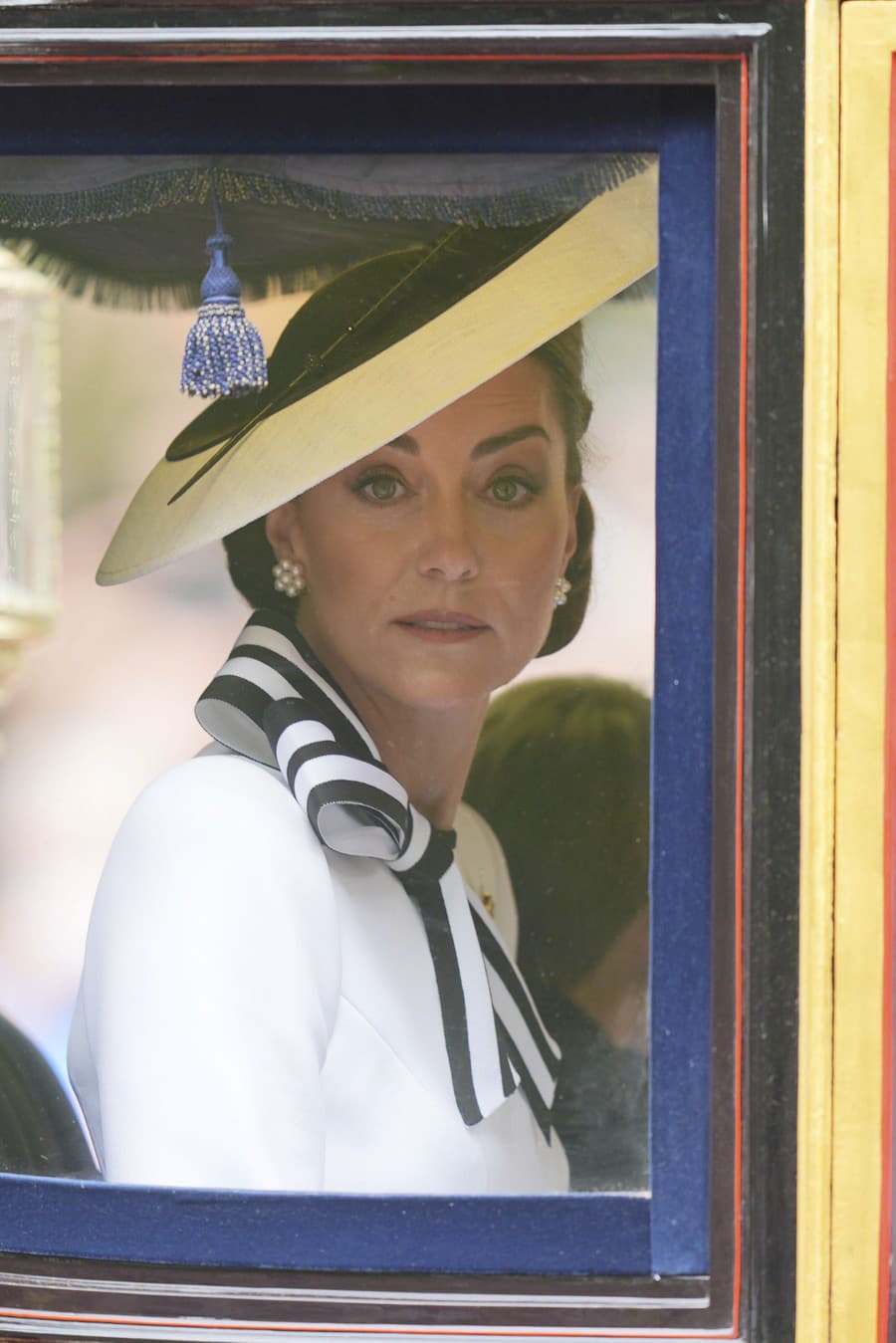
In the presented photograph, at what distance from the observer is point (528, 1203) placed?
54.2 inches

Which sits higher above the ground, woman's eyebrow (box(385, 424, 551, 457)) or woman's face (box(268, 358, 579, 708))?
woman's eyebrow (box(385, 424, 551, 457))

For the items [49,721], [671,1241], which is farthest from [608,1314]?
[49,721]

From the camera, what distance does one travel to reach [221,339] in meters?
1.38

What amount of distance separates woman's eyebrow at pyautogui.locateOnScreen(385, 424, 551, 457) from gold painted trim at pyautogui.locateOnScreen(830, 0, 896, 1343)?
297 mm

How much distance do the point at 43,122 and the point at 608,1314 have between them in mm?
1270

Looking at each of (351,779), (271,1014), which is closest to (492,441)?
(351,779)

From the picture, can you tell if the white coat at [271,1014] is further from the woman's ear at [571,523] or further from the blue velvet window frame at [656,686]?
the woman's ear at [571,523]

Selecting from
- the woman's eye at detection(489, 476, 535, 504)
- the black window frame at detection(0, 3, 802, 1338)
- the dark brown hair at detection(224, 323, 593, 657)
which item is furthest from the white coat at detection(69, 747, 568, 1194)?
the woman's eye at detection(489, 476, 535, 504)

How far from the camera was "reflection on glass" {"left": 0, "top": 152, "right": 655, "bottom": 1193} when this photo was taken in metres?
1.38

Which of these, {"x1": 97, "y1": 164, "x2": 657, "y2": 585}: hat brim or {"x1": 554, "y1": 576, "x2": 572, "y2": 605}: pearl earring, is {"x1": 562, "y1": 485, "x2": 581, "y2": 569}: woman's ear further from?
{"x1": 97, "y1": 164, "x2": 657, "y2": 585}: hat brim

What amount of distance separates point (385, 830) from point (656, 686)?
→ 300mm

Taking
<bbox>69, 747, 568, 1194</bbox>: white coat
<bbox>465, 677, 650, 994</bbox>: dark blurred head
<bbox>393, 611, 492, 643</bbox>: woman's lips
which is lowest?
<bbox>69, 747, 568, 1194</bbox>: white coat

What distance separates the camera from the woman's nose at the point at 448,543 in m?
1.40

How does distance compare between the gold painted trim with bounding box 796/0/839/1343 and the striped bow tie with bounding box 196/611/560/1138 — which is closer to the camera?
the gold painted trim with bounding box 796/0/839/1343
